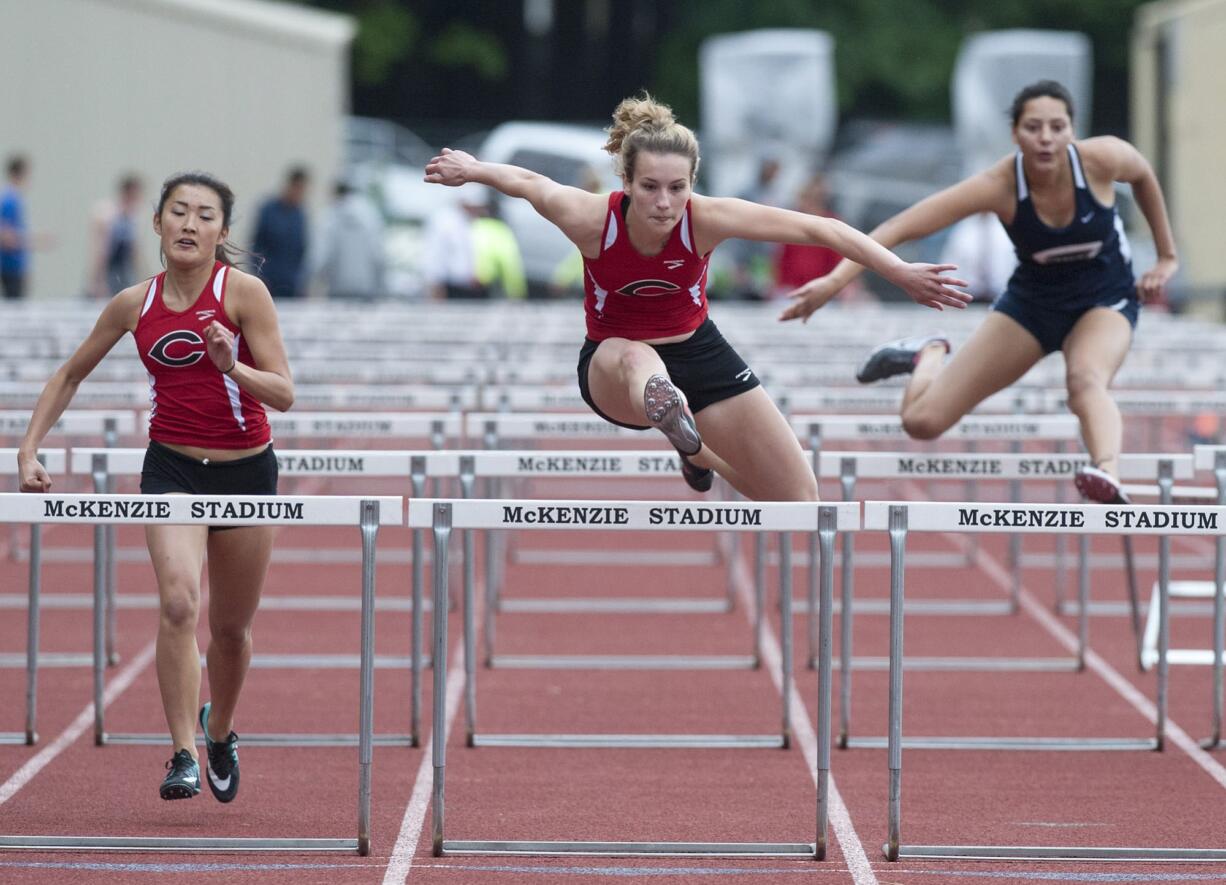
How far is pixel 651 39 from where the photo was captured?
4244 centimetres

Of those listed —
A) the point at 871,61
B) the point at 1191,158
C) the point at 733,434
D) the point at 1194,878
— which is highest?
the point at 871,61

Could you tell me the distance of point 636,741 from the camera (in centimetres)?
743

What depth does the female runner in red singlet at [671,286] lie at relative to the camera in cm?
591

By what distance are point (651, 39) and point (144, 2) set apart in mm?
20099

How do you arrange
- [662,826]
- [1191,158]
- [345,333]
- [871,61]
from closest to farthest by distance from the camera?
[662,826]
[345,333]
[1191,158]
[871,61]

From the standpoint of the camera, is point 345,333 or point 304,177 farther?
point 304,177

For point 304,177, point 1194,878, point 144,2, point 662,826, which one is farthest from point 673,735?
point 144,2

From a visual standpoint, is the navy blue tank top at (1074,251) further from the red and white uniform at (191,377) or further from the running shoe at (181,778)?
the running shoe at (181,778)

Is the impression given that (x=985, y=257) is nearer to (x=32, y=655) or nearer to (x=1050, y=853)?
(x=32, y=655)

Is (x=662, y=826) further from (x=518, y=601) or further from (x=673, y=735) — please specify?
(x=518, y=601)

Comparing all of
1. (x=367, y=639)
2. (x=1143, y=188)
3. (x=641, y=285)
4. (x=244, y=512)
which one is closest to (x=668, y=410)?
(x=641, y=285)

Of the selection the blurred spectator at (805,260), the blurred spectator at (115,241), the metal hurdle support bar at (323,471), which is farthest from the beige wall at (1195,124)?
the metal hurdle support bar at (323,471)

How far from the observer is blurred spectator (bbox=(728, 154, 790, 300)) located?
19.0 metres

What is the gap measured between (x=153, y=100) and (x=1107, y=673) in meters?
17.7
